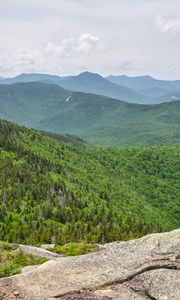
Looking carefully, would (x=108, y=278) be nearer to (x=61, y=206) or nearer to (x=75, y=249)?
(x=75, y=249)

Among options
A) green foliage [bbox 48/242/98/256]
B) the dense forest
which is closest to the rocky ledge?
green foliage [bbox 48/242/98/256]

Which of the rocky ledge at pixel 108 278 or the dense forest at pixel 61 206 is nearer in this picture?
the rocky ledge at pixel 108 278

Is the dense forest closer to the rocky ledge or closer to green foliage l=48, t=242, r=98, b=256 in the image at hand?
green foliage l=48, t=242, r=98, b=256

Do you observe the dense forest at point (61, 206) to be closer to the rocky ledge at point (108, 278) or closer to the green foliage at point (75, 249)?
the green foliage at point (75, 249)

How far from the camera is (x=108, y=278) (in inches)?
865

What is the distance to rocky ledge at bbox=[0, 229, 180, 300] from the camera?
20.5 m

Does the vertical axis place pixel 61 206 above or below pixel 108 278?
below

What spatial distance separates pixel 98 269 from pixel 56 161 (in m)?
177

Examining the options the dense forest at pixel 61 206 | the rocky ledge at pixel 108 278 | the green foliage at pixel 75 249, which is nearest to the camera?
the rocky ledge at pixel 108 278

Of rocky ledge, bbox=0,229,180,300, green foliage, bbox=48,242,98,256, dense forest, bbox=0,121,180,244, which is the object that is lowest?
dense forest, bbox=0,121,180,244

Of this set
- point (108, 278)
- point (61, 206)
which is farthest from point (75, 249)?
point (61, 206)

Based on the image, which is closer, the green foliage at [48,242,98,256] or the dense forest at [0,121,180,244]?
the green foliage at [48,242,98,256]

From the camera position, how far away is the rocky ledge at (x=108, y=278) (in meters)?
20.5

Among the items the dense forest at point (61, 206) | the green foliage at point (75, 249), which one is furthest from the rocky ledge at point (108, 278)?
the dense forest at point (61, 206)
